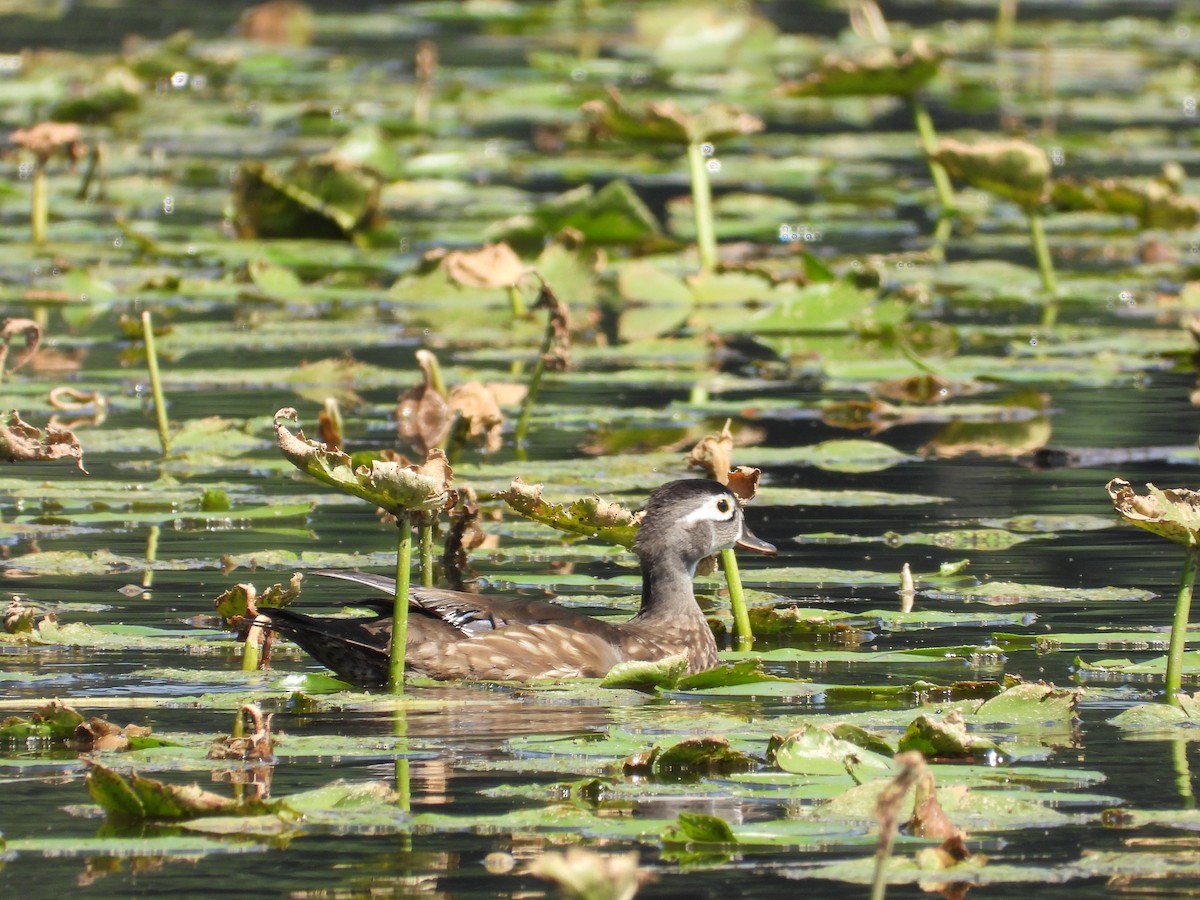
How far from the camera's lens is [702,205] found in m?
13.5

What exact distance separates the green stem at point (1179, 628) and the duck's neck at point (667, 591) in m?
1.60

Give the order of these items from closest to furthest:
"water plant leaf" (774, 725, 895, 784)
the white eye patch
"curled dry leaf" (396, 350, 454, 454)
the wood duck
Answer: "water plant leaf" (774, 725, 895, 784) → the wood duck → the white eye patch → "curled dry leaf" (396, 350, 454, 454)

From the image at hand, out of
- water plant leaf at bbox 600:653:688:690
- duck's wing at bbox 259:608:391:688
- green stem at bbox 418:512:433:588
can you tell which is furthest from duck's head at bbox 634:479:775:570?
duck's wing at bbox 259:608:391:688

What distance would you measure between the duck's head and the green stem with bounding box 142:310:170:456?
210 cm

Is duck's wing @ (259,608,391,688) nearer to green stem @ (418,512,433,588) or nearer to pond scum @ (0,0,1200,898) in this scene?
pond scum @ (0,0,1200,898)

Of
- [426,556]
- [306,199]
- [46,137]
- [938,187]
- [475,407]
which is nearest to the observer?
[426,556]

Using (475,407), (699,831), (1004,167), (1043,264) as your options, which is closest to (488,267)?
(475,407)

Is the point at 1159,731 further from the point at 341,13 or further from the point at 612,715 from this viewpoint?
the point at 341,13

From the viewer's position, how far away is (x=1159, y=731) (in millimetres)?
6074

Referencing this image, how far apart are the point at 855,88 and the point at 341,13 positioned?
17.7m

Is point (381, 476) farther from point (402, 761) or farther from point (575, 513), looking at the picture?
point (575, 513)

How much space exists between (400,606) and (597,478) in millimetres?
3115

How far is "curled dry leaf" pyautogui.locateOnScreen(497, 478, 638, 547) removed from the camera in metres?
6.85

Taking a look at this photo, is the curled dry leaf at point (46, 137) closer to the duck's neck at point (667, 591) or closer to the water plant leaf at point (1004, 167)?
the water plant leaf at point (1004, 167)
